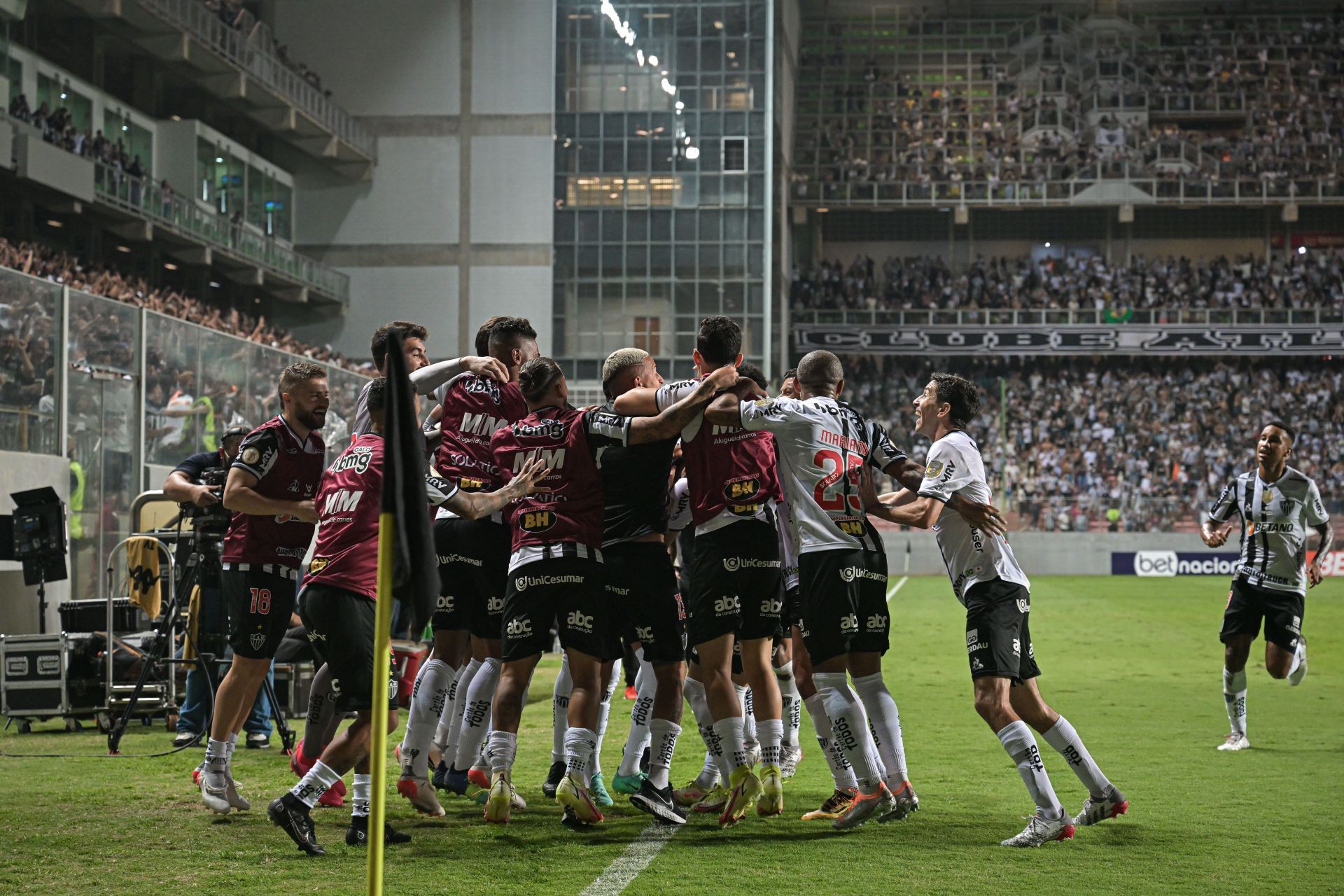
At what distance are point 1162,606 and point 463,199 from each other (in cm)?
2850

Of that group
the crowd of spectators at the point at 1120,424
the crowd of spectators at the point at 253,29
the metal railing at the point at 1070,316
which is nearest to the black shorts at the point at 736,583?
the crowd of spectators at the point at 253,29

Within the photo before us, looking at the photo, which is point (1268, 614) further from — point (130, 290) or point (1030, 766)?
point (130, 290)

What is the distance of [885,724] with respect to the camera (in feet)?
23.0

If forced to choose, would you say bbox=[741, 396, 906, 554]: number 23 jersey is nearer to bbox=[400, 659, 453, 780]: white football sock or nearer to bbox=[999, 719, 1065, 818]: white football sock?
bbox=[999, 719, 1065, 818]: white football sock

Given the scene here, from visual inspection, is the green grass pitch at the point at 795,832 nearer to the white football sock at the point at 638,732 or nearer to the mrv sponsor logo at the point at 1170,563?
the white football sock at the point at 638,732

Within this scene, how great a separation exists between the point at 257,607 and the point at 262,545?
0.36 metres

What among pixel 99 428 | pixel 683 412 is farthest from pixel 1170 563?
pixel 683 412

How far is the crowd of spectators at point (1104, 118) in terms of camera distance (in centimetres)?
5594

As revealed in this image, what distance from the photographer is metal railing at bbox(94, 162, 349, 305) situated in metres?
32.1

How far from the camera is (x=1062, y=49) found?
196ft

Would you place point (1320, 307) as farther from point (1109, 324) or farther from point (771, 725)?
point (771, 725)

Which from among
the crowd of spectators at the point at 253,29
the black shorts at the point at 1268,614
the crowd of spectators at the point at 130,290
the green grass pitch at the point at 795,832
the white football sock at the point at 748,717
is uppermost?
the crowd of spectators at the point at 253,29

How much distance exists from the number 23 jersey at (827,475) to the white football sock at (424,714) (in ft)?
6.93

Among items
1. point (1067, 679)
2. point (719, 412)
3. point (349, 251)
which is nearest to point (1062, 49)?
point (349, 251)
